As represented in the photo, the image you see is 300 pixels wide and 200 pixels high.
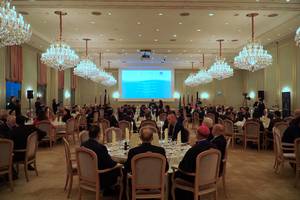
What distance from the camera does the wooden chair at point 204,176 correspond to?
4.12m

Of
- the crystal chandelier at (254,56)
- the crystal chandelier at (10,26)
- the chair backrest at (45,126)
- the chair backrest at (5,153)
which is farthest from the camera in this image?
the crystal chandelier at (254,56)

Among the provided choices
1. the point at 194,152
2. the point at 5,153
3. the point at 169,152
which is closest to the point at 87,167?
the point at 169,152

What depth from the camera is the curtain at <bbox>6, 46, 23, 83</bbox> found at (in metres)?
13.4

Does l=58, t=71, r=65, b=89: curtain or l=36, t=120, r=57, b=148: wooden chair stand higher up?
l=58, t=71, r=65, b=89: curtain

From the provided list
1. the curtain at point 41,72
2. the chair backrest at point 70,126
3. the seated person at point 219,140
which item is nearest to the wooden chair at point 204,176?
the seated person at point 219,140

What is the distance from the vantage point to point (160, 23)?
40.8 feet

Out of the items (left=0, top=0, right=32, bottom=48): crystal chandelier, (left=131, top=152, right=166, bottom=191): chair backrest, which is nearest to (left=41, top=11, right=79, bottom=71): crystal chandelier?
(left=0, top=0, right=32, bottom=48): crystal chandelier

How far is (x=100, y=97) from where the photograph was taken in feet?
93.6

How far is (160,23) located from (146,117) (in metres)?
3.77

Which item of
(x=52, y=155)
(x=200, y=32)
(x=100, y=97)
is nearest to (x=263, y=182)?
(x=52, y=155)

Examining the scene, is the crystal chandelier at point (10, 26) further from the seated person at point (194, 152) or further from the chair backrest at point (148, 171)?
the seated person at point (194, 152)

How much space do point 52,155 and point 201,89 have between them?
21.9 metres

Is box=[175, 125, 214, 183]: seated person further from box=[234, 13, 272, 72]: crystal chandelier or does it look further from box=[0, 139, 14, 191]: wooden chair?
box=[234, 13, 272, 72]: crystal chandelier

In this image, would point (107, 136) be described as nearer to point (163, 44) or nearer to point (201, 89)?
point (163, 44)
